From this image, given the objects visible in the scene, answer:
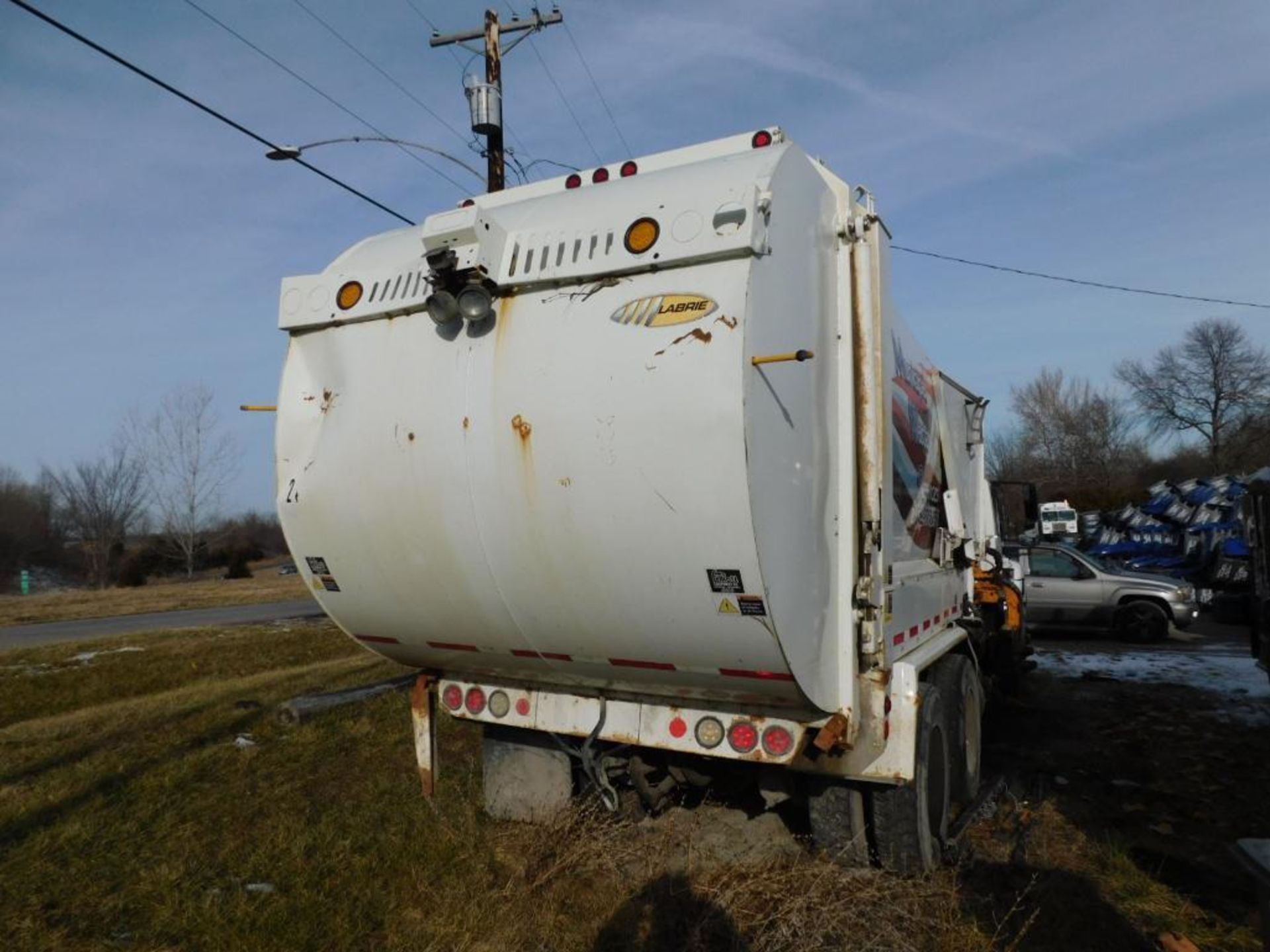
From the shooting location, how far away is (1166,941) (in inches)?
142

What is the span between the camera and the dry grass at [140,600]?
80.5 feet

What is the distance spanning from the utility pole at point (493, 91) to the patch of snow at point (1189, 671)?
390 inches

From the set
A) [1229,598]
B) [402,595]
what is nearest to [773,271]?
[402,595]

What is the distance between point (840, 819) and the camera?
4.08 metres

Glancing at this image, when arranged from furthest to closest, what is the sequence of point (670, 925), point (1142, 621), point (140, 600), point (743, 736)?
1. point (140, 600)
2. point (1142, 621)
3. point (670, 925)
4. point (743, 736)

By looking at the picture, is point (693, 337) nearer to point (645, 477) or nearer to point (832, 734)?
point (645, 477)

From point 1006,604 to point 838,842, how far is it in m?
4.56

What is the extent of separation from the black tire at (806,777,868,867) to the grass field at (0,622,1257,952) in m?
0.12

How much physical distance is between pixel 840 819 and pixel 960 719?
5.34ft

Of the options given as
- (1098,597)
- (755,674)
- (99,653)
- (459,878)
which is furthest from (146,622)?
(755,674)

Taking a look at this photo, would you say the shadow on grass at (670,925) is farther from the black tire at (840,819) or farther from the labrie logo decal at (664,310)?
the labrie logo decal at (664,310)

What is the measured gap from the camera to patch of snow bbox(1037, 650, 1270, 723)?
876 centimetres

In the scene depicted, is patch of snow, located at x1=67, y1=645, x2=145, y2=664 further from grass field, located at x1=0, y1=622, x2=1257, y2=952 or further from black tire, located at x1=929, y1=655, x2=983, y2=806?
black tire, located at x1=929, y1=655, x2=983, y2=806

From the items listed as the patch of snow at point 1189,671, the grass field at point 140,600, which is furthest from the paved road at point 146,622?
the patch of snow at point 1189,671
